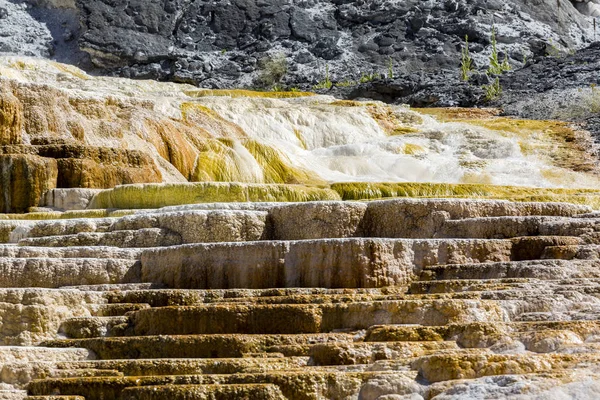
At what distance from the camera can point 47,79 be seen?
21016mm

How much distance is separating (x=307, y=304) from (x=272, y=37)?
24.6 meters

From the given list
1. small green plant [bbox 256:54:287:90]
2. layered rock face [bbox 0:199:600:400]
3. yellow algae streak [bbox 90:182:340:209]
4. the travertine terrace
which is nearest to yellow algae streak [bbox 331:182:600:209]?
the travertine terrace

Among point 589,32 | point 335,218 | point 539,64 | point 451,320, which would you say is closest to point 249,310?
point 451,320

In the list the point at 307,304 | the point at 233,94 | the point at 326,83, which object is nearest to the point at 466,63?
the point at 326,83

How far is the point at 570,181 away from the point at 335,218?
8.91m

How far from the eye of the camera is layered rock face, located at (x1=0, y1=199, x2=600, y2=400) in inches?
201

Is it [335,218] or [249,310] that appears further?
[335,218]

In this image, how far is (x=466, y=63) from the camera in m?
28.5

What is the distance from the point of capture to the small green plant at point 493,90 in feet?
82.6

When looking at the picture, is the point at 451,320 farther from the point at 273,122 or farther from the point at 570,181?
the point at 273,122

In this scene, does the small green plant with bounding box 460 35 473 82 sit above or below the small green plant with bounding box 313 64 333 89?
above

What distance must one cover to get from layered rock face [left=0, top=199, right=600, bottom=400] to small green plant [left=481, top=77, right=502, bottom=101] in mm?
15848

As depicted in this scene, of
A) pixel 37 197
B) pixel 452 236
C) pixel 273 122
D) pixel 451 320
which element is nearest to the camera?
pixel 451 320

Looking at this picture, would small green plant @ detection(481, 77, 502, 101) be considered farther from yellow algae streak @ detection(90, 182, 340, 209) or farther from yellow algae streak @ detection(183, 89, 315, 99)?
yellow algae streak @ detection(90, 182, 340, 209)
